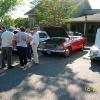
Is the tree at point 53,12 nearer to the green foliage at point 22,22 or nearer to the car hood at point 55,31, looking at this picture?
the green foliage at point 22,22

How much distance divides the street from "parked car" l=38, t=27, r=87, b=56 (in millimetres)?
1869

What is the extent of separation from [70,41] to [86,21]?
13.8m

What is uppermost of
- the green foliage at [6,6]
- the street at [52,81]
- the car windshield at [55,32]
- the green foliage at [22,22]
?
the green foliage at [6,6]

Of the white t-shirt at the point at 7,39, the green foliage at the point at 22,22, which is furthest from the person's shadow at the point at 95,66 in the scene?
the green foliage at the point at 22,22

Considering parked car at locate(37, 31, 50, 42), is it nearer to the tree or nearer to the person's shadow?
the person's shadow

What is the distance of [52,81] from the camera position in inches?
400

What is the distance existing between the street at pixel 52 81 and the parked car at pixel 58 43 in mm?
1869

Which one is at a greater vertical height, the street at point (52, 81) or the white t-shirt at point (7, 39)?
the white t-shirt at point (7, 39)

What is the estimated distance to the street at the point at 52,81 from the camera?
27.1 feet

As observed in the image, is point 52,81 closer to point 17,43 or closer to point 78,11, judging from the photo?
point 17,43

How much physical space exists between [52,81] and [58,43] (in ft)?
22.0

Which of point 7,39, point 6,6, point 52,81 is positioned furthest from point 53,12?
point 52,81

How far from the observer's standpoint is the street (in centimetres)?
827

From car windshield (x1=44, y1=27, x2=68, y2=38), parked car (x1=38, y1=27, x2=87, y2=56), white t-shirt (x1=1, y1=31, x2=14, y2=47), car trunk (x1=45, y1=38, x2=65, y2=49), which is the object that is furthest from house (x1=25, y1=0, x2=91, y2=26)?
white t-shirt (x1=1, y1=31, x2=14, y2=47)
